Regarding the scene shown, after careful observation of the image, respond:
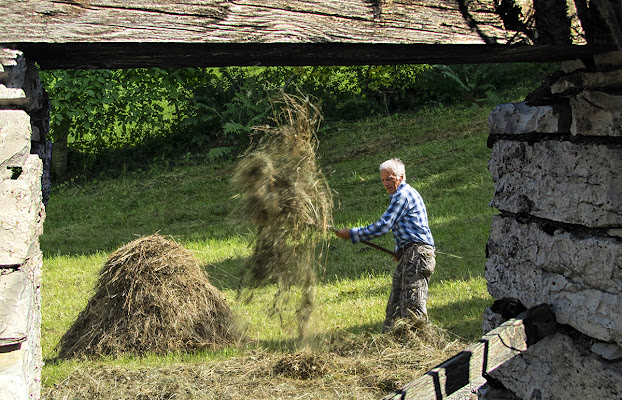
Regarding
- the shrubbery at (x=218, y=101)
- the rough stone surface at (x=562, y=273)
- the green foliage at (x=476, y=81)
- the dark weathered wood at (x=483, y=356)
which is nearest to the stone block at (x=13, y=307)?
the dark weathered wood at (x=483, y=356)

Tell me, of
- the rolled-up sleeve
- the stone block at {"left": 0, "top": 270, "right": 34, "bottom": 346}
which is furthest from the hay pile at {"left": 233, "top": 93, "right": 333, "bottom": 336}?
the stone block at {"left": 0, "top": 270, "right": 34, "bottom": 346}

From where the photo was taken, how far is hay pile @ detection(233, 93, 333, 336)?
15.0 feet

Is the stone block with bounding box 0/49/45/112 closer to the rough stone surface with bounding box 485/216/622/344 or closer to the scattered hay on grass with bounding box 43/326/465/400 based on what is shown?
the rough stone surface with bounding box 485/216/622/344

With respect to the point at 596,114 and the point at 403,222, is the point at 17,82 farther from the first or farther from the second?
the point at 403,222

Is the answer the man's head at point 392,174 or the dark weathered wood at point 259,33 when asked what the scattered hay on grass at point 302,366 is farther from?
the dark weathered wood at point 259,33

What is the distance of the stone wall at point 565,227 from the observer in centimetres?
292

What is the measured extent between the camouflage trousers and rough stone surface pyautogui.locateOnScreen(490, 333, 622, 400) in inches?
89.0

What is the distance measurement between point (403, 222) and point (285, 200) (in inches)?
63.0

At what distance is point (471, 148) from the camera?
1325cm

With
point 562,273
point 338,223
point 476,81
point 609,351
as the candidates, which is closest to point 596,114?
point 562,273

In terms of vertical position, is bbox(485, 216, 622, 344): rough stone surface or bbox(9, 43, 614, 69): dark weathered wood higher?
bbox(9, 43, 614, 69): dark weathered wood

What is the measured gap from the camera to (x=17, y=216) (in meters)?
1.98

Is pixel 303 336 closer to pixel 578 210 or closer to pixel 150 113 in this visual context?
pixel 578 210

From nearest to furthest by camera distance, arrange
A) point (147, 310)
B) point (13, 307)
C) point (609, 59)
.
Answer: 1. point (13, 307)
2. point (609, 59)
3. point (147, 310)
